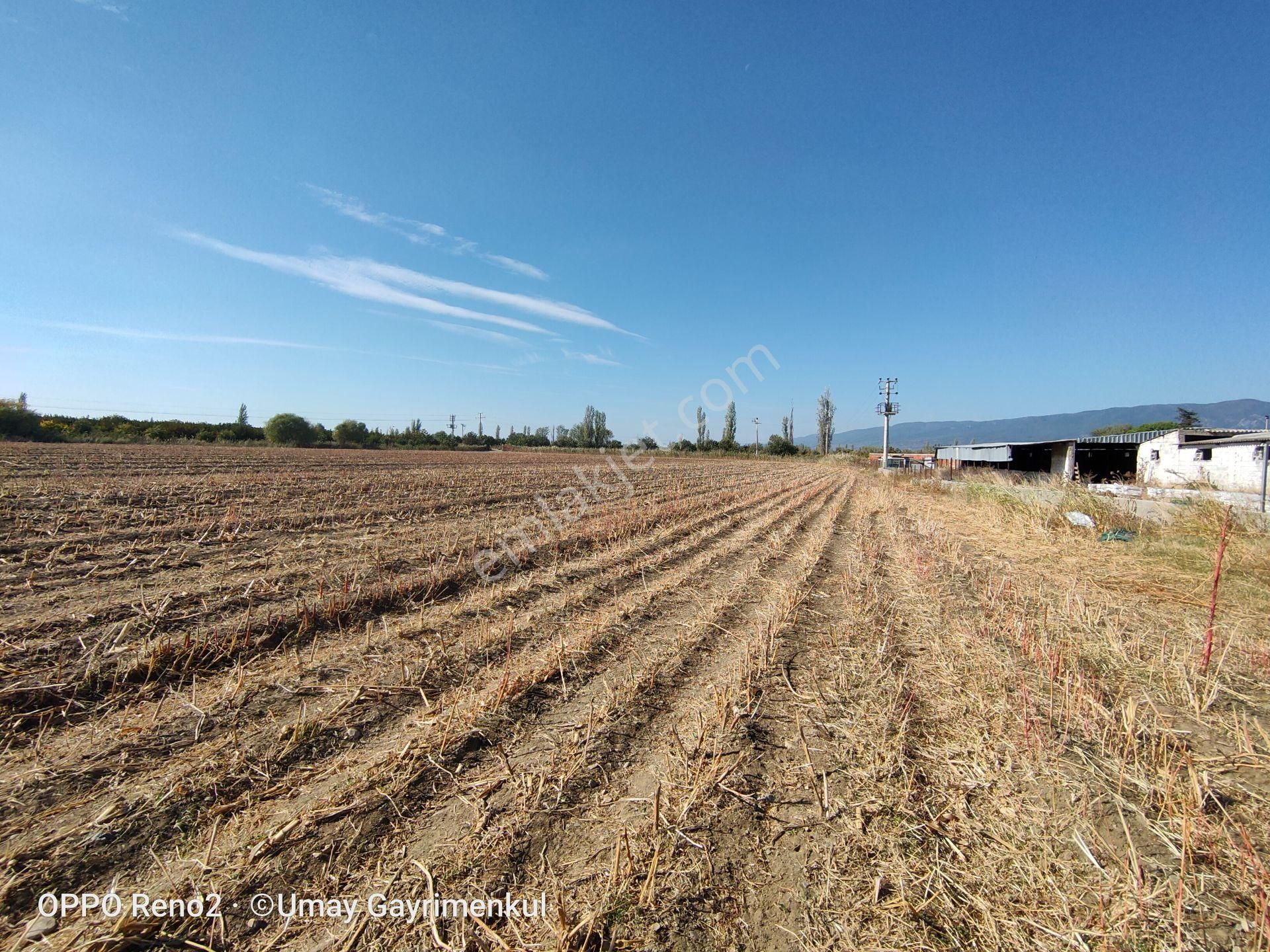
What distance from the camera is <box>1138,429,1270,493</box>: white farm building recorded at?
46.6 ft

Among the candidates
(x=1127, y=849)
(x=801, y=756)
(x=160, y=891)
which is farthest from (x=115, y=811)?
(x=1127, y=849)

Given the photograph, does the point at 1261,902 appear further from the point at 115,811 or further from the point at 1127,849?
the point at 115,811

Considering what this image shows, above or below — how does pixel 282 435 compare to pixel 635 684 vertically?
above

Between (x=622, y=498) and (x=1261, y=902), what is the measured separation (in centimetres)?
1243

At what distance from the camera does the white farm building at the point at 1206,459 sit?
14.2m

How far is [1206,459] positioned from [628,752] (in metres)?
25.6

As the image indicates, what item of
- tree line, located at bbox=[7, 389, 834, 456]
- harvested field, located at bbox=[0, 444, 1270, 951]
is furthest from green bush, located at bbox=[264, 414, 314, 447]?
harvested field, located at bbox=[0, 444, 1270, 951]

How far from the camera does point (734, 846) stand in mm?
A: 2219

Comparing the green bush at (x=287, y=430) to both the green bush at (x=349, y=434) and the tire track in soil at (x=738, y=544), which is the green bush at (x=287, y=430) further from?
the tire track in soil at (x=738, y=544)

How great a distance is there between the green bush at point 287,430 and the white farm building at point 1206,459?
7168cm

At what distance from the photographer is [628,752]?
2.90 m

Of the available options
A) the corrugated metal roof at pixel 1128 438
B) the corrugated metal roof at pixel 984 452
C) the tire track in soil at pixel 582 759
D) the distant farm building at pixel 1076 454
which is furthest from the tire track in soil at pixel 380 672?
the corrugated metal roof at pixel 1128 438

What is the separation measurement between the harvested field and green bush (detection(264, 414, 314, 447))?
200 ft

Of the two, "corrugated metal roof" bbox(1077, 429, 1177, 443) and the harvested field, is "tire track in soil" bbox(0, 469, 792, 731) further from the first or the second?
"corrugated metal roof" bbox(1077, 429, 1177, 443)
